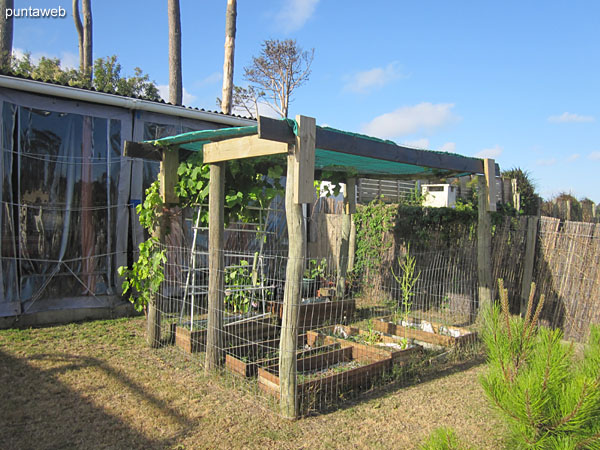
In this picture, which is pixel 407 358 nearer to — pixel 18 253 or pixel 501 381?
pixel 501 381

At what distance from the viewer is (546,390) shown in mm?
1545

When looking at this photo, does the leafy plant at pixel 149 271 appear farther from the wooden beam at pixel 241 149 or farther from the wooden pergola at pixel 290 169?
the wooden beam at pixel 241 149

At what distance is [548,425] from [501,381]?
0.66 ft

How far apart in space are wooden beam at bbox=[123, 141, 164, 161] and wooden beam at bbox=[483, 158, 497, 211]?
4097mm

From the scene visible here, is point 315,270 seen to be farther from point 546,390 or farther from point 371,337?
point 546,390

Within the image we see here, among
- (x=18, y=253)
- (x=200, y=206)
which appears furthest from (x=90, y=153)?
(x=200, y=206)

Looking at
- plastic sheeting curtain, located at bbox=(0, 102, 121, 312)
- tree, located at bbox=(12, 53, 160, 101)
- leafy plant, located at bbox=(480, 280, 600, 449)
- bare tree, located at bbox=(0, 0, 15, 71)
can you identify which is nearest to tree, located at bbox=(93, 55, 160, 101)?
tree, located at bbox=(12, 53, 160, 101)

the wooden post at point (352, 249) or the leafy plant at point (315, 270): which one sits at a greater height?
the wooden post at point (352, 249)

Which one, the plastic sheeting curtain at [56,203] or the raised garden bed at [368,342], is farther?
the plastic sheeting curtain at [56,203]

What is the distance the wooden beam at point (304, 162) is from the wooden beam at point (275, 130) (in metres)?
0.07

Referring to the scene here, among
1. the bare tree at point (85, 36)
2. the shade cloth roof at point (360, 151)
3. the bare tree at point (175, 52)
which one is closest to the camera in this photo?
the shade cloth roof at point (360, 151)

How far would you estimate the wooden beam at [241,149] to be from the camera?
360 centimetres

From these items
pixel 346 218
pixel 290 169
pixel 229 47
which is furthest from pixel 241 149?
pixel 229 47

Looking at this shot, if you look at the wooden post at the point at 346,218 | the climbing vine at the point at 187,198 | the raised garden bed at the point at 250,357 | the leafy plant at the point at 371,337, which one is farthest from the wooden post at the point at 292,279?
the wooden post at the point at 346,218
